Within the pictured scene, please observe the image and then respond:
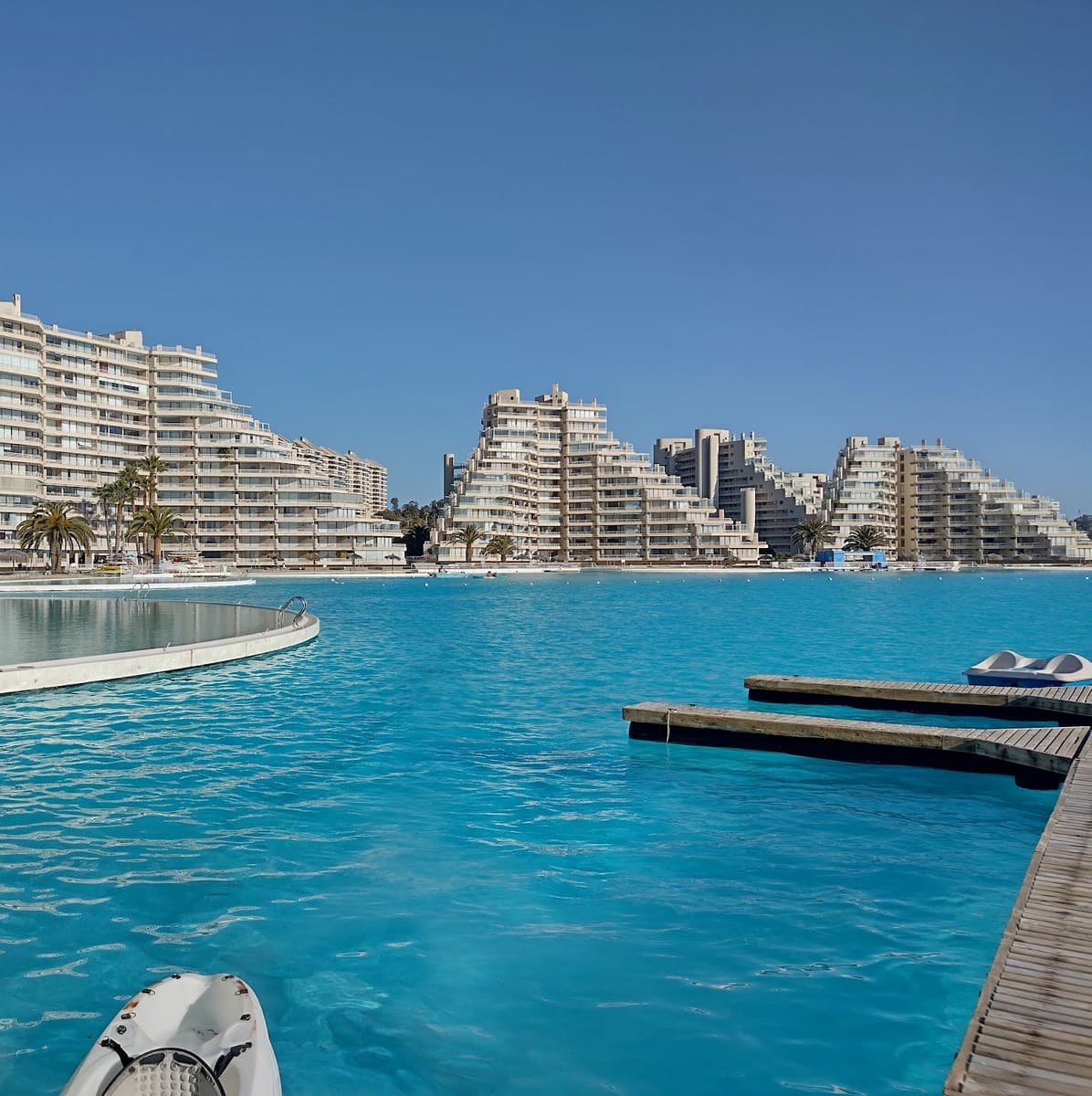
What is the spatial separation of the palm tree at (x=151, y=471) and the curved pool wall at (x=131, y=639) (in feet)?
313

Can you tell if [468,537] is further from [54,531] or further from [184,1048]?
[184,1048]

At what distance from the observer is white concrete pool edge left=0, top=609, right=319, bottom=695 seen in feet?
81.5

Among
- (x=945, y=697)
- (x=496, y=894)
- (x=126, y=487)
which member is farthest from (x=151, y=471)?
(x=496, y=894)

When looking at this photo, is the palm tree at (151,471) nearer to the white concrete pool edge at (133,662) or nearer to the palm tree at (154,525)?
the palm tree at (154,525)

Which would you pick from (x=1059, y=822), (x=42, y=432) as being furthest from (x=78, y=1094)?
(x=42, y=432)

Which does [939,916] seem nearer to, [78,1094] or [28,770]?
[78,1094]

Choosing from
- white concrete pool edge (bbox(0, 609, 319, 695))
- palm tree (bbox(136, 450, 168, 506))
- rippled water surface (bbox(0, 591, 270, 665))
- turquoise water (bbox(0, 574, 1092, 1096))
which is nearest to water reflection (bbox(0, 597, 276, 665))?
rippled water surface (bbox(0, 591, 270, 665))

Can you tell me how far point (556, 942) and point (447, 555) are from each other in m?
181

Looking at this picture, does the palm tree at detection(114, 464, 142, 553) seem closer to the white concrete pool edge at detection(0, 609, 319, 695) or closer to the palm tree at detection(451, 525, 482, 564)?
the palm tree at detection(451, 525, 482, 564)

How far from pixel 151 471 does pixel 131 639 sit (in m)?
122

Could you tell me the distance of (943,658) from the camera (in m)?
39.3

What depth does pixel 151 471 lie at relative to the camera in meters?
146

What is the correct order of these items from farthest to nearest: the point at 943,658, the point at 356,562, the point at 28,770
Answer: the point at 356,562
the point at 943,658
the point at 28,770

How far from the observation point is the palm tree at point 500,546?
623 ft
